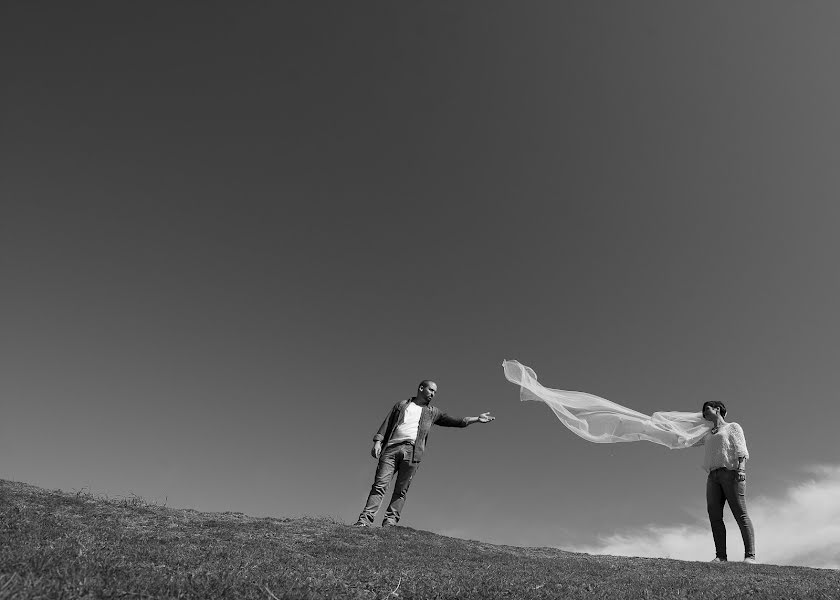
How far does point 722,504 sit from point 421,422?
23.8 feet

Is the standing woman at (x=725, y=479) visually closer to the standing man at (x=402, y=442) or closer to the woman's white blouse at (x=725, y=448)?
the woman's white blouse at (x=725, y=448)

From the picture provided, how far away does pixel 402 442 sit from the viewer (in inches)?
518

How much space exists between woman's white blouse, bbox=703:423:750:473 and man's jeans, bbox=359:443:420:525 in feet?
22.8

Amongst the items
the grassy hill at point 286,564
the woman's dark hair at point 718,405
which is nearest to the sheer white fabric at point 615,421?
the woman's dark hair at point 718,405

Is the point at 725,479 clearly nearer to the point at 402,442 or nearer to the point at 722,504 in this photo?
the point at 722,504

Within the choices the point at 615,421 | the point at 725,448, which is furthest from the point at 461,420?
the point at 725,448

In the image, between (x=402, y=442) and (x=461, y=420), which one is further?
(x=461, y=420)

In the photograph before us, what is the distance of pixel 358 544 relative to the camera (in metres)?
9.40

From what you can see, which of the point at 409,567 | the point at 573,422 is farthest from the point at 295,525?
the point at 573,422

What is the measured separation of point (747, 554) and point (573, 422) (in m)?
4.62

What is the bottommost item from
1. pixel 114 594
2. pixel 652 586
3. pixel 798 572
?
pixel 114 594

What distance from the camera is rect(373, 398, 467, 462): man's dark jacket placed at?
13332 millimetres

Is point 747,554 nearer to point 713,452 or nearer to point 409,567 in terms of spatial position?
point 713,452

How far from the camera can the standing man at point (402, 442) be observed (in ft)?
41.1
